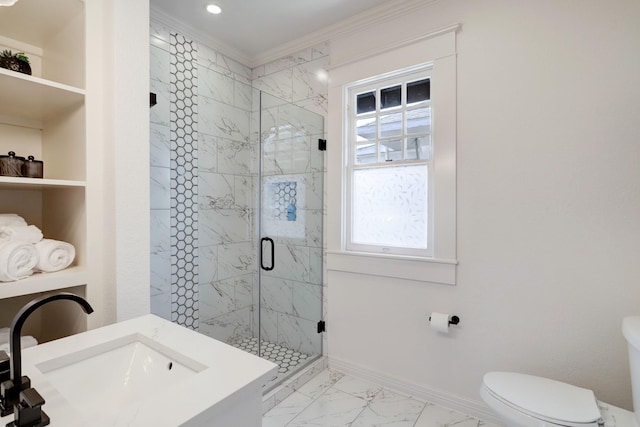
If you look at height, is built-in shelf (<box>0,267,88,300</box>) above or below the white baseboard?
above

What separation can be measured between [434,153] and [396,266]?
79 cm

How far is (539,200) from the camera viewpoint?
1.70 metres

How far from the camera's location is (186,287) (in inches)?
93.7

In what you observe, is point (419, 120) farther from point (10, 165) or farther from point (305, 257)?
point (10, 165)

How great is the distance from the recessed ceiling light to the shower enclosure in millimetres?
587

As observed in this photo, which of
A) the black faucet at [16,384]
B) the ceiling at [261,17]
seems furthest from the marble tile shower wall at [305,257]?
the black faucet at [16,384]

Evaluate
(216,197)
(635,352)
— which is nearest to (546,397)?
(635,352)

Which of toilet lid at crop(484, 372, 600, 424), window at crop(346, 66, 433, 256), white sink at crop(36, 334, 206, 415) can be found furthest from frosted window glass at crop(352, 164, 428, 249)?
white sink at crop(36, 334, 206, 415)

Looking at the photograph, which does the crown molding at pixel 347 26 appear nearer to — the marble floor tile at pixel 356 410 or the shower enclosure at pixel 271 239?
the shower enclosure at pixel 271 239

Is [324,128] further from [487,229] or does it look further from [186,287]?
[186,287]

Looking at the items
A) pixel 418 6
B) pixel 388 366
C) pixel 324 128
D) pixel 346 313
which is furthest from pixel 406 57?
pixel 388 366

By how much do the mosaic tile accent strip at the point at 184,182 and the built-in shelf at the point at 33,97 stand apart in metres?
0.85

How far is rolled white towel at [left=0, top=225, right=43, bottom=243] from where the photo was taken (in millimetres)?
1211

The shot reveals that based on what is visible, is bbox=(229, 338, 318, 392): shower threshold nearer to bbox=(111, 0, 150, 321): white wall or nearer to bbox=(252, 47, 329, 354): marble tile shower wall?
bbox=(252, 47, 329, 354): marble tile shower wall
